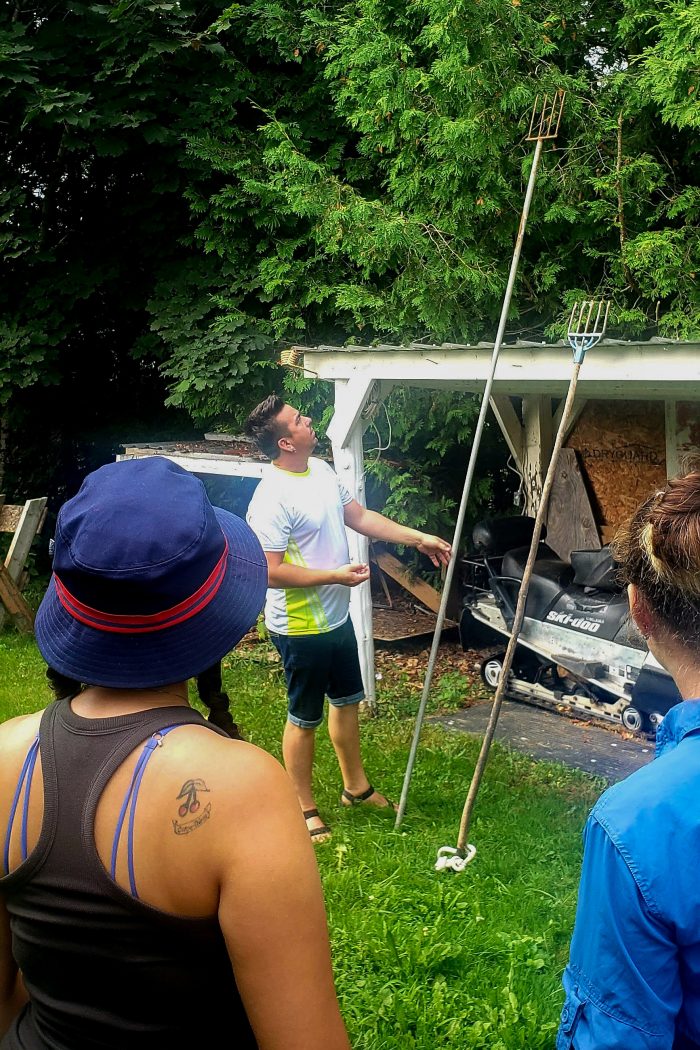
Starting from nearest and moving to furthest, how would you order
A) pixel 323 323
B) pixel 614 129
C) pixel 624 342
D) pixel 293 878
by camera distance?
pixel 293 878 → pixel 624 342 → pixel 614 129 → pixel 323 323

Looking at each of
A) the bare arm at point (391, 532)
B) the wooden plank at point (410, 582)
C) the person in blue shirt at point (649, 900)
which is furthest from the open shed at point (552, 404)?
the person in blue shirt at point (649, 900)

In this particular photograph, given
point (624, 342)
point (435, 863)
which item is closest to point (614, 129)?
point (624, 342)

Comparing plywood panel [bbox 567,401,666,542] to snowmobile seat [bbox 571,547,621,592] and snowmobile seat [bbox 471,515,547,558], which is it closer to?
snowmobile seat [bbox 471,515,547,558]

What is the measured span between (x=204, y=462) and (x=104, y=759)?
703 centimetres

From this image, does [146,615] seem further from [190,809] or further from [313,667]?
[313,667]

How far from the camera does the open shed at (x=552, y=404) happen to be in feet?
16.9

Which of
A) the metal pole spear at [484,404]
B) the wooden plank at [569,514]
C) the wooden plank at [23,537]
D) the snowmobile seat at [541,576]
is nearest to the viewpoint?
the metal pole spear at [484,404]

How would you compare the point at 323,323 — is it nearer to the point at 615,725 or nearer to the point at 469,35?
the point at 469,35

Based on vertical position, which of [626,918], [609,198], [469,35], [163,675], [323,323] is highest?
[469,35]

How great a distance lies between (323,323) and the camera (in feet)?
30.8

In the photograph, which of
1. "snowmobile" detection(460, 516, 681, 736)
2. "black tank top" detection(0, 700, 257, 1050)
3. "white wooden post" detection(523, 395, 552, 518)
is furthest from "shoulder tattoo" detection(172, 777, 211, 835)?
"white wooden post" detection(523, 395, 552, 518)

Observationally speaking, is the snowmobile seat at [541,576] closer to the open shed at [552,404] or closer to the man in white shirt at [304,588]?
the open shed at [552,404]

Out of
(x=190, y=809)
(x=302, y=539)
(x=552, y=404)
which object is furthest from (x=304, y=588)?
(x=552, y=404)

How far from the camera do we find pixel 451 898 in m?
3.88
